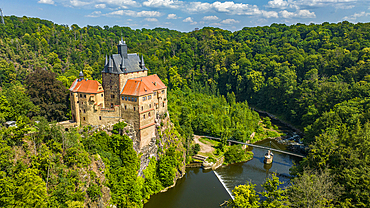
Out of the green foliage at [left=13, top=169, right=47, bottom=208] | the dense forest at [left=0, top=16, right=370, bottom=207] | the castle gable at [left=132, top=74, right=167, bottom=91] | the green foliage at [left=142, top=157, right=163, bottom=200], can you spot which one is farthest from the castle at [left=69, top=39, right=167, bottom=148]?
the green foliage at [left=13, top=169, right=47, bottom=208]

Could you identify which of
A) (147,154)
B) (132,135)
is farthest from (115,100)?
(147,154)

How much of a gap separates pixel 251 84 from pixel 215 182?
77527 mm

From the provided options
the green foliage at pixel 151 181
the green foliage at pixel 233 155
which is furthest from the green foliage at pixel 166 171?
the green foliage at pixel 233 155

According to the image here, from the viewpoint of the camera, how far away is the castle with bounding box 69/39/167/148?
46812 millimetres

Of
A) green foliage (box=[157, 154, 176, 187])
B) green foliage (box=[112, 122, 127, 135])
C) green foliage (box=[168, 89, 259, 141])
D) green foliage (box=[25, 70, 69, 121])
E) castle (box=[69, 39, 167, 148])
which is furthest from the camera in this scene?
Answer: green foliage (box=[168, 89, 259, 141])

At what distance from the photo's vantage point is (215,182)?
54750mm

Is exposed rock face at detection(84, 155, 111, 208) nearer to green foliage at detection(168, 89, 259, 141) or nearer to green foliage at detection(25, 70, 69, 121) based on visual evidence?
green foliage at detection(25, 70, 69, 121)

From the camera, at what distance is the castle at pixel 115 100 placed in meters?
46.8

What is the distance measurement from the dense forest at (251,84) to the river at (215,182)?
6317mm

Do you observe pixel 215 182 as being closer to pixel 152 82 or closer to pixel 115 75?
pixel 152 82

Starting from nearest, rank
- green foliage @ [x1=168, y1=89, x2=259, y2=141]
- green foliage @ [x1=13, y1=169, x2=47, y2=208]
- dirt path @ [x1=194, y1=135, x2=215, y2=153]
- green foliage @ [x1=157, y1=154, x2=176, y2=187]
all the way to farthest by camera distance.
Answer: green foliage @ [x1=13, y1=169, x2=47, y2=208] < green foliage @ [x1=157, y1=154, x2=176, y2=187] < dirt path @ [x1=194, y1=135, x2=215, y2=153] < green foliage @ [x1=168, y1=89, x2=259, y2=141]

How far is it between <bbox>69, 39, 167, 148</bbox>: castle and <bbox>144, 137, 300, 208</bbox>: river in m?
11.7

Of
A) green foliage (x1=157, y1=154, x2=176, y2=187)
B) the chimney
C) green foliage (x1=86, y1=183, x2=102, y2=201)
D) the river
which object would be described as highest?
the chimney

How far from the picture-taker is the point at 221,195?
163 feet
